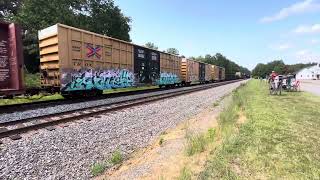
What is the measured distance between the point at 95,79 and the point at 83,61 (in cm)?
139

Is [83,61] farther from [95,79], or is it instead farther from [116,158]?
[116,158]

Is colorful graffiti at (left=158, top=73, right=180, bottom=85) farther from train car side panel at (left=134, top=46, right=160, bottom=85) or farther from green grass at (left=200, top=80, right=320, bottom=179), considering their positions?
green grass at (left=200, top=80, right=320, bottom=179)

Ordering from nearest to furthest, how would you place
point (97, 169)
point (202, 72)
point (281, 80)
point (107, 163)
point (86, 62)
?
point (97, 169)
point (107, 163)
point (86, 62)
point (281, 80)
point (202, 72)

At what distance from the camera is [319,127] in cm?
889

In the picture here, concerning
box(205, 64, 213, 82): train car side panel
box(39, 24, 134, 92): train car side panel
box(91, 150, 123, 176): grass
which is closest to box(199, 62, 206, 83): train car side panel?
box(205, 64, 213, 82): train car side panel

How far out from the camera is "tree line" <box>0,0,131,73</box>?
37.5 meters

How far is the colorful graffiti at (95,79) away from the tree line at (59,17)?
19.3 metres

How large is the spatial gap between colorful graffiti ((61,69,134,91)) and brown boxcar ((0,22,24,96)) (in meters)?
4.80

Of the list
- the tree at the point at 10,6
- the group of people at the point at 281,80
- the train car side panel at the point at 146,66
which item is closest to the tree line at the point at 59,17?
the tree at the point at 10,6

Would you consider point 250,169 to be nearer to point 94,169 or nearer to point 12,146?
point 94,169

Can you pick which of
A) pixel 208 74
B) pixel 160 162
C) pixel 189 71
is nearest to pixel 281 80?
pixel 189 71

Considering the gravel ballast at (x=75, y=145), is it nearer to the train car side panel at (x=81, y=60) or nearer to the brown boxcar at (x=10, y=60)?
the brown boxcar at (x=10, y=60)

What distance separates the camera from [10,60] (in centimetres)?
1066

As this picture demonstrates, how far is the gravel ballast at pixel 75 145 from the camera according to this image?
571 centimetres
